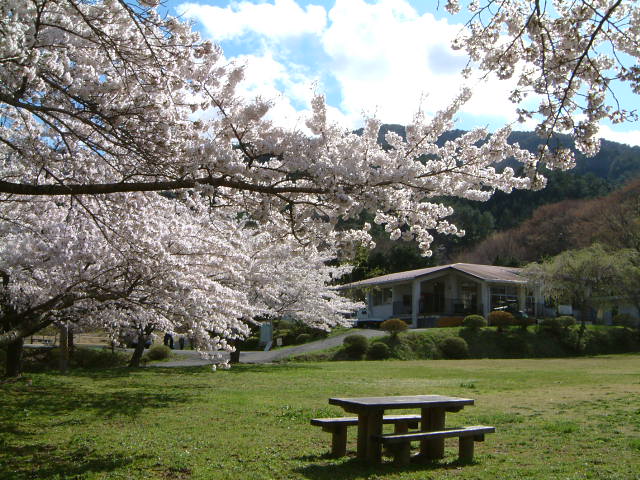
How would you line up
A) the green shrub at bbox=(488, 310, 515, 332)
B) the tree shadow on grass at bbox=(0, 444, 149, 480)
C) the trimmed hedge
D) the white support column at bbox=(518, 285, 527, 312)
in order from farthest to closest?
the white support column at bbox=(518, 285, 527, 312) → the trimmed hedge → the green shrub at bbox=(488, 310, 515, 332) → the tree shadow on grass at bbox=(0, 444, 149, 480)

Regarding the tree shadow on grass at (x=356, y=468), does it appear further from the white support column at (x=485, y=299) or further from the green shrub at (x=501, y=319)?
the white support column at (x=485, y=299)

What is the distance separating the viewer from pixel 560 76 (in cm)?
541

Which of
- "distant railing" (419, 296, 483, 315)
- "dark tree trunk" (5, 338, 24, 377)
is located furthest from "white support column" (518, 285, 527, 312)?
"dark tree trunk" (5, 338, 24, 377)

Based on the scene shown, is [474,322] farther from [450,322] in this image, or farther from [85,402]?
[85,402]

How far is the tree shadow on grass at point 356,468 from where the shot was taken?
5.84 metres

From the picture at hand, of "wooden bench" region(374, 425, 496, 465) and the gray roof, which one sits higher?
the gray roof

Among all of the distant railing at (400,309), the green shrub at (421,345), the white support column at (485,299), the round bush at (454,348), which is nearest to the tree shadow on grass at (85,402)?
the green shrub at (421,345)

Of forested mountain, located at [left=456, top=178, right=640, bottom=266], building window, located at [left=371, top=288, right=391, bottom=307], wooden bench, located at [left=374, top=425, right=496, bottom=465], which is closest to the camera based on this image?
wooden bench, located at [left=374, top=425, right=496, bottom=465]

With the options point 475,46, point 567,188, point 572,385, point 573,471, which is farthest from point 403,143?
point 567,188

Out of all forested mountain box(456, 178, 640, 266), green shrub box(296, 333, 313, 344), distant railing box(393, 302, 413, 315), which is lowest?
green shrub box(296, 333, 313, 344)

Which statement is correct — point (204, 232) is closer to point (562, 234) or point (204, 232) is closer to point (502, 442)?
point (502, 442)

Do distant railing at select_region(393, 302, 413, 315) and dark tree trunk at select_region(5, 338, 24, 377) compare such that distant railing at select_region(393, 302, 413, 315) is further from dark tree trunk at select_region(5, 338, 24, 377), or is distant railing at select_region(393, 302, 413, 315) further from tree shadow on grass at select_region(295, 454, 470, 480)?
tree shadow on grass at select_region(295, 454, 470, 480)

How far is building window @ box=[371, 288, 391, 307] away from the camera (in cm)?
4334

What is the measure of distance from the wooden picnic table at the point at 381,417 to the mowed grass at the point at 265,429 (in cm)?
21
